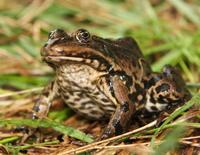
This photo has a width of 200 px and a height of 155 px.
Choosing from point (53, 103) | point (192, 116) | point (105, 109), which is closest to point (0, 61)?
point (53, 103)

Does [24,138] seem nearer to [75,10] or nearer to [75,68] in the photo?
[75,68]

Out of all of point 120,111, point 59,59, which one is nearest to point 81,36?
point 59,59

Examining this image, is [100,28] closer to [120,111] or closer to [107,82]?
[107,82]

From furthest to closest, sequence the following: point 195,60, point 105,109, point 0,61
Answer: point 0,61
point 195,60
point 105,109

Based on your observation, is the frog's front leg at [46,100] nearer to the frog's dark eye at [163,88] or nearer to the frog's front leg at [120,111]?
the frog's front leg at [120,111]

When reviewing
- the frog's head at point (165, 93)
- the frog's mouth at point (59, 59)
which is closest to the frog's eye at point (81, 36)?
the frog's mouth at point (59, 59)

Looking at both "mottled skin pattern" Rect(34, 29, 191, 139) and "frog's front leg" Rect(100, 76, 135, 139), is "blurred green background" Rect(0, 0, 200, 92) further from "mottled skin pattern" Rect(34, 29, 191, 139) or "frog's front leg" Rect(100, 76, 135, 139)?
"frog's front leg" Rect(100, 76, 135, 139)
